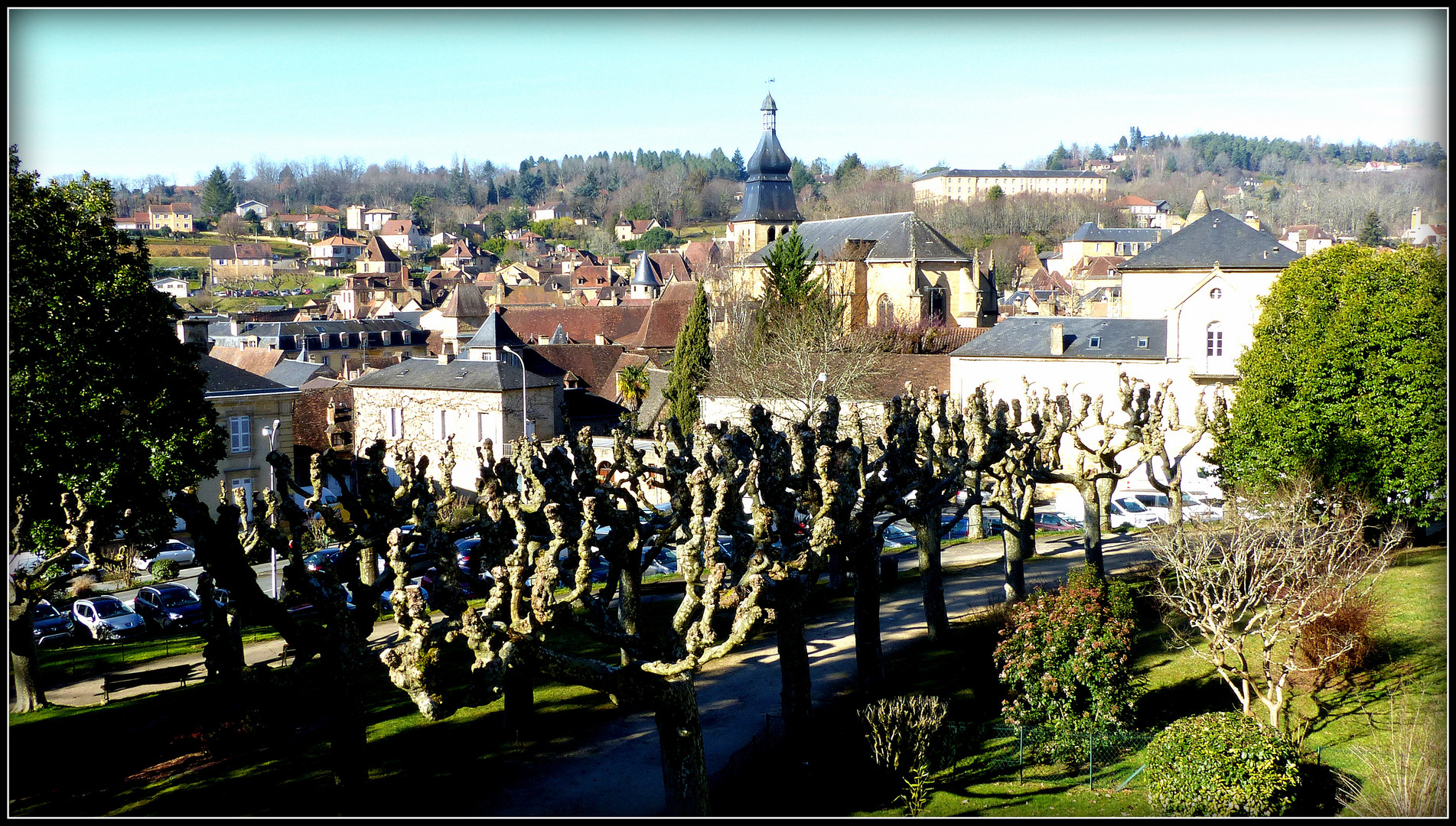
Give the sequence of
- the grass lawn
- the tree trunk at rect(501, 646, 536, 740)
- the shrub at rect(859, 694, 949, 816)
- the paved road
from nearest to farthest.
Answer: the grass lawn < the paved road < the shrub at rect(859, 694, 949, 816) < the tree trunk at rect(501, 646, 536, 740)

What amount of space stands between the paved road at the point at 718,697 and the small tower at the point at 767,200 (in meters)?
57.7

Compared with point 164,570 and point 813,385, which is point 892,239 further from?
point 164,570

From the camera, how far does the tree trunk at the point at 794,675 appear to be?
1478 centimetres

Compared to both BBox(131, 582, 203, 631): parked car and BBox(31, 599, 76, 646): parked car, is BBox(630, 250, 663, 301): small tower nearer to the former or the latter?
BBox(131, 582, 203, 631): parked car

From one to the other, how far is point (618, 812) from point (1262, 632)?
9.38 metres

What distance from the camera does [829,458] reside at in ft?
48.3

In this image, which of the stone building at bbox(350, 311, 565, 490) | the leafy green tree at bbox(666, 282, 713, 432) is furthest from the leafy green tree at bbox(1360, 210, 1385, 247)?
the stone building at bbox(350, 311, 565, 490)

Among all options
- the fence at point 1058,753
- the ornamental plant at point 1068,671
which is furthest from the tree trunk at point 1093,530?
the fence at point 1058,753

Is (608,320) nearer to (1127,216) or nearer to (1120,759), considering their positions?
(1120,759)

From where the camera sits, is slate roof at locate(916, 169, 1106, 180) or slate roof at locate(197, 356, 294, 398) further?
slate roof at locate(916, 169, 1106, 180)

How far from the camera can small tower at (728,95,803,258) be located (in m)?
83.4

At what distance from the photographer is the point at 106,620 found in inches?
930

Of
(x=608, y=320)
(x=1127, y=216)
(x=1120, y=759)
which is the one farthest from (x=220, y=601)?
(x=1127, y=216)

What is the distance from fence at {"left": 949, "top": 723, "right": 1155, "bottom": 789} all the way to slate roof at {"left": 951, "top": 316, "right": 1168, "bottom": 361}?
26460 millimetres
